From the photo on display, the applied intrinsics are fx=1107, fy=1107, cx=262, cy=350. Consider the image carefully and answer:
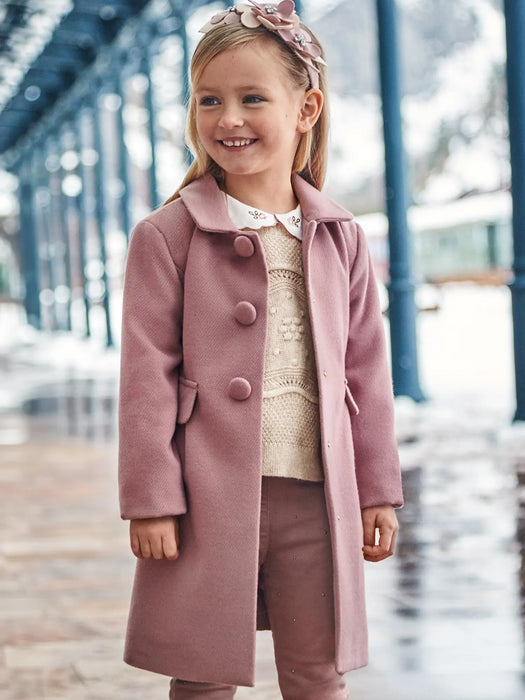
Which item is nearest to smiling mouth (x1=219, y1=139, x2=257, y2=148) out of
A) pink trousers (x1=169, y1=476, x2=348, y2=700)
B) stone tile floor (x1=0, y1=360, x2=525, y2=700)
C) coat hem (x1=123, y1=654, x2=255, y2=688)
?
pink trousers (x1=169, y1=476, x2=348, y2=700)

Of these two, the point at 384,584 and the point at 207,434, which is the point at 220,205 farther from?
the point at 384,584

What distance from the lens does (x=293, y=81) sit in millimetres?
1752

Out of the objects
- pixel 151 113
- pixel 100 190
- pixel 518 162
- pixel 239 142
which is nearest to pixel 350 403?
pixel 239 142

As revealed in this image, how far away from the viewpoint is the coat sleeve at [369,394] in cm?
183

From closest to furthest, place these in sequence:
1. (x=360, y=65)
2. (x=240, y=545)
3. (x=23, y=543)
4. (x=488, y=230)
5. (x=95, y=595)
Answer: (x=240, y=545)
(x=95, y=595)
(x=23, y=543)
(x=360, y=65)
(x=488, y=230)

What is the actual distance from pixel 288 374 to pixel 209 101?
45 cm

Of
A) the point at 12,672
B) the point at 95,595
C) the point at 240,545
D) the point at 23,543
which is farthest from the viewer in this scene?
the point at 23,543

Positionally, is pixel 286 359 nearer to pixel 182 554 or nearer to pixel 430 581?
pixel 182 554

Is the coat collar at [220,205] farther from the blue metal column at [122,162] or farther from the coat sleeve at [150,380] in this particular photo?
the blue metal column at [122,162]

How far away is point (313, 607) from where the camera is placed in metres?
1.73

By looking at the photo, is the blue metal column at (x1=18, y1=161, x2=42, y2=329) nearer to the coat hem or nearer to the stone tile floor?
the stone tile floor

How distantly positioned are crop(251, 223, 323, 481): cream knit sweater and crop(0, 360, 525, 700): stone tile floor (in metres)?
0.91

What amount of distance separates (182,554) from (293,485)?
20cm

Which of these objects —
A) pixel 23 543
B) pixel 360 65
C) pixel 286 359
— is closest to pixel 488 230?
pixel 360 65
